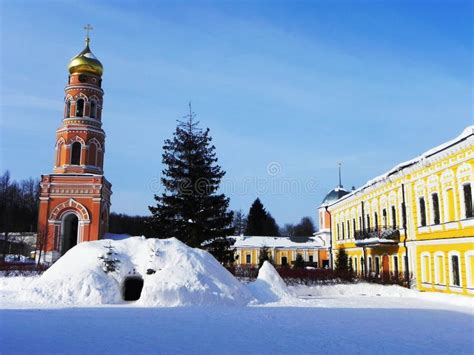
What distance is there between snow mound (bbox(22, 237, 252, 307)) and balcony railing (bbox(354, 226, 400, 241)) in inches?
467

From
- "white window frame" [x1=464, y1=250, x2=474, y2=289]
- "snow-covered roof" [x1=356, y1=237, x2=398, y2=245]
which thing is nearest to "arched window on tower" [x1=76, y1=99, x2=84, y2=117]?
"snow-covered roof" [x1=356, y1=237, x2=398, y2=245]

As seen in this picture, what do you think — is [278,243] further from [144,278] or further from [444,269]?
[144,278]

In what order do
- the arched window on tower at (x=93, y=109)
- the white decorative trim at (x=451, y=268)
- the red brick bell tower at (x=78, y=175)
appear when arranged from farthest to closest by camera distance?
the arched window on tower at (x=93, y=109) → the red brick bell tower at (x=78, y=175) → the white decorative trim at (x=451, y=268)

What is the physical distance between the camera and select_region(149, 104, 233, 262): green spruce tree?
29.1 meters

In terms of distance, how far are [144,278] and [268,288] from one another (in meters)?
5.39

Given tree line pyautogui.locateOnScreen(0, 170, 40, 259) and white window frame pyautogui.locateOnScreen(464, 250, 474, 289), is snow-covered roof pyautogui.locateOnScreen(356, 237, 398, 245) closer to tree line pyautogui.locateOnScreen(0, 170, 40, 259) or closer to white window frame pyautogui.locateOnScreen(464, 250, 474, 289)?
white window frame pyautogui.locateOnScreen(464, 250, 474, 289)

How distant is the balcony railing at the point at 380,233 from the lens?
26.0 meters

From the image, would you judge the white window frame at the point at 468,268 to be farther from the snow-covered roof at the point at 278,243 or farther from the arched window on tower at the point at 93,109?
the snow-covered roof at the point at 278,243


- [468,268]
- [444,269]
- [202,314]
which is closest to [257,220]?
[444,269]

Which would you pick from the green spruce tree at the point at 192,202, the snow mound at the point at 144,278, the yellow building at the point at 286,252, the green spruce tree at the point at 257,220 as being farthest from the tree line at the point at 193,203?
the green spruce tree at the point at 257,220

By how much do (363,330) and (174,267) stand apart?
8.50 m

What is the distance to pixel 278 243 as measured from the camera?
6059 centimetres

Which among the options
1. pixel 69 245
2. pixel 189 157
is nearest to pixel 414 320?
pixel 189 157

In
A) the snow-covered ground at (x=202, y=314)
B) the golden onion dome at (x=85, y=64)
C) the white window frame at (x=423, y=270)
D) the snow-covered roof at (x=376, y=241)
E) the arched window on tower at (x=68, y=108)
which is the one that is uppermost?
the golden onion dome at (x=85, y=64)
